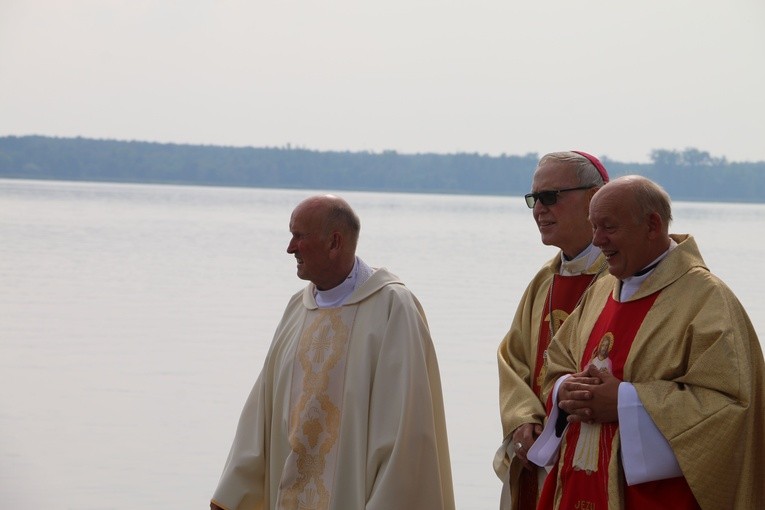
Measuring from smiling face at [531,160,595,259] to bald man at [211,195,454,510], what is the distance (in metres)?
0.59

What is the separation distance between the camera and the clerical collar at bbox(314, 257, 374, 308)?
509 centimetres

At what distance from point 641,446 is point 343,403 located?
1251mm

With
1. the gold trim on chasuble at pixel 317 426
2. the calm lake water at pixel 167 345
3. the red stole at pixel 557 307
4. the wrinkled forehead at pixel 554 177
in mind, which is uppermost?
the wrinkled forehead at pixel 554 177

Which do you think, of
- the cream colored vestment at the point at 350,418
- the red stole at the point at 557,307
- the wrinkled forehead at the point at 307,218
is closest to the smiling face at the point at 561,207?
the red stole at the point at 557,307

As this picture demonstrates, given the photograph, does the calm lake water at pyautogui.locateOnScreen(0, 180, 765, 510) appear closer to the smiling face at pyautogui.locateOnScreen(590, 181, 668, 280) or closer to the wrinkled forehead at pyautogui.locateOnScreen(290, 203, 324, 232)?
the wrinkled forehead at pyautogui.locateOnScreen(290, 203, 324, 232)

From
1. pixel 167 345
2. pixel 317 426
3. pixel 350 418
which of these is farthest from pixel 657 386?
pixel 167 345

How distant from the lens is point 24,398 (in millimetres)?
11781

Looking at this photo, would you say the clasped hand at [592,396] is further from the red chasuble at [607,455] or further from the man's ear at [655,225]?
the man's ear at [655,225]

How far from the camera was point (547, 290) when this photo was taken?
5.05 metres

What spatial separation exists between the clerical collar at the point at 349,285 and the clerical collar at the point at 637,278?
1104mm

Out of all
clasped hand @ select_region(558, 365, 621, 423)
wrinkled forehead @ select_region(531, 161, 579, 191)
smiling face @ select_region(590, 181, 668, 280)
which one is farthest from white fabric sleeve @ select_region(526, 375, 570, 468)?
wrinkled forehead @ select_region(531, 161, 579, 191)

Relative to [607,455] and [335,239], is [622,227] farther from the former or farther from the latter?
[335,239]

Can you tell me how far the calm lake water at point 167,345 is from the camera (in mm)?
9156

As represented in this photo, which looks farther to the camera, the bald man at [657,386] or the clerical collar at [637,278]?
the clerical collar at [637,278]
